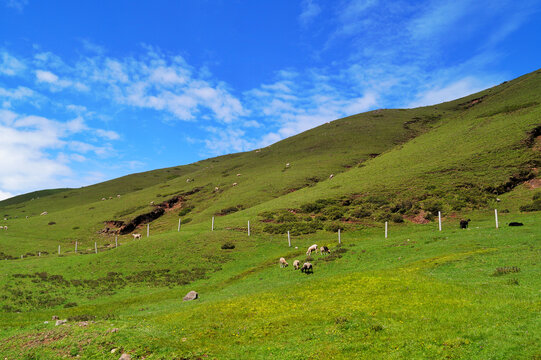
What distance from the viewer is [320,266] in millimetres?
29953

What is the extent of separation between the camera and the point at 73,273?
1448 inches

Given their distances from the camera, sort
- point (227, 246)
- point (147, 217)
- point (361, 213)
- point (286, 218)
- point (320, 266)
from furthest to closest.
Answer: point (147, 217) → point (286, 218) → point (361, 213) → point (227, 246) → point (320, 266)

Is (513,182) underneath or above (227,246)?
above


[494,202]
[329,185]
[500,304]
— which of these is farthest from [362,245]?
[329,185]

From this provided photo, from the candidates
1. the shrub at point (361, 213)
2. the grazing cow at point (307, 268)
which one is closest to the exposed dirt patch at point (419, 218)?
the shrub at point (361, 213)

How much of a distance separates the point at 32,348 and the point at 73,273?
25977 millimetres

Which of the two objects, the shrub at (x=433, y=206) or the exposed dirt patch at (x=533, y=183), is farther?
the exposed dirt patch at (x=533, y=183)

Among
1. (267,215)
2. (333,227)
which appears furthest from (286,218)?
(333,227)

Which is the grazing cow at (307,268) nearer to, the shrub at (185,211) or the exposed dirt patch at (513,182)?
the exposed dirt patch at (513,182)

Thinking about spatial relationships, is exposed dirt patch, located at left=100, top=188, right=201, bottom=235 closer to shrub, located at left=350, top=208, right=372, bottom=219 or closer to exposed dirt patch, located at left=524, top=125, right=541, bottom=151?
shrub, located at left=350, top=208, right=372, bottom=219

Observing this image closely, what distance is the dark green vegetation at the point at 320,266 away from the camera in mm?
12539

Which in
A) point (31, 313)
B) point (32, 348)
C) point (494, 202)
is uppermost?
point (494, 202)

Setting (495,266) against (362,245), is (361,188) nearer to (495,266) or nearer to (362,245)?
(362,245)

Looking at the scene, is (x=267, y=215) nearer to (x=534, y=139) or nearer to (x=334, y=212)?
(x=334, y=212)
